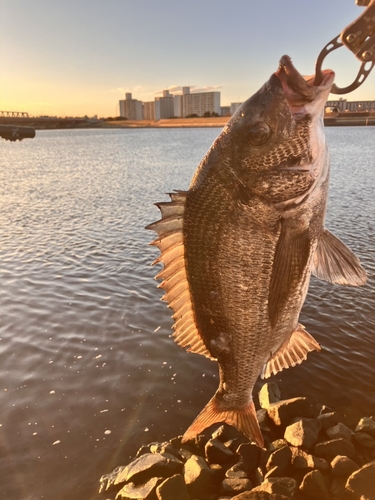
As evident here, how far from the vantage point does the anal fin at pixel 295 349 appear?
12.7 ft

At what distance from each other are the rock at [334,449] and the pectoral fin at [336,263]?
4.76 m

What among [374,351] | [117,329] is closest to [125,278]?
[117,329]

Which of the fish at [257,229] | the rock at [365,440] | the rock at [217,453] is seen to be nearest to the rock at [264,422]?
the rock at [217,453]

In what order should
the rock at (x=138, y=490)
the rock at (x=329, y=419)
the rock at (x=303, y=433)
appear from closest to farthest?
1. the rock at (x=138, y=490)
2. the rock at (x=303, y=433)
3. the rock at (x=329, y=419)

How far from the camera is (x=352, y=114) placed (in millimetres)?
144375

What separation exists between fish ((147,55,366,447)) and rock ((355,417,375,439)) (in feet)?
15.6

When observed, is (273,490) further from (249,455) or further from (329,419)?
(329,419)

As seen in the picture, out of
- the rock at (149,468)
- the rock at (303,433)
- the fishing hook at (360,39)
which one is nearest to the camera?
the fishing hook at (360,39)

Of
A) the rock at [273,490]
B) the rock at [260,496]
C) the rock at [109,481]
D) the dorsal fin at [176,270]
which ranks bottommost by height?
the rock at [109,481]

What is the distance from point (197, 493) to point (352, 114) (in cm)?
15950

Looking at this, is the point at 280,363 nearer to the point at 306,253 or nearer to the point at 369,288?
the point at 306,253

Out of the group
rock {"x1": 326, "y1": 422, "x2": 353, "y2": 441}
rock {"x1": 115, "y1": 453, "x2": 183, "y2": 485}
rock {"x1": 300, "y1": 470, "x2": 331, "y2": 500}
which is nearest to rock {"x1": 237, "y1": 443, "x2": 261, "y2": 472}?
rock {"x1": 300, "y1": 470, "x2": 331, "y2": 500}

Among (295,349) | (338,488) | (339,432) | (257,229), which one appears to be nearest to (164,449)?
(338,488)

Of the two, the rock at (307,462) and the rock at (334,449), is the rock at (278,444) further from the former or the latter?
the rock at (334,449)
